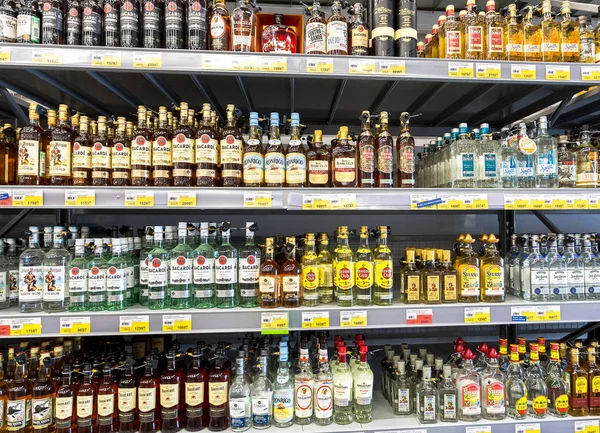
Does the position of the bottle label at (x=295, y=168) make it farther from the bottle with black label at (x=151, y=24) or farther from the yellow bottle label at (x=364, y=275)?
the bottle with black label at (x=151, y=24)

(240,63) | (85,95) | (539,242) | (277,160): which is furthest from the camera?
(85,95)

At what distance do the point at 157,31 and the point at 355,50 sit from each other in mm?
869

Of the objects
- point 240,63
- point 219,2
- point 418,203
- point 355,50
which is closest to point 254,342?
point 418,203

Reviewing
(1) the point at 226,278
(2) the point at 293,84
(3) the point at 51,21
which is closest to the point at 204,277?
(1) the point at 226,278

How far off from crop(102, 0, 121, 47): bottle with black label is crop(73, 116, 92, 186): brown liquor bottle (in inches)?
13.6

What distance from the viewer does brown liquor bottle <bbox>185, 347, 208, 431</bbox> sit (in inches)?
58.8

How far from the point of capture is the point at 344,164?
5.25ft

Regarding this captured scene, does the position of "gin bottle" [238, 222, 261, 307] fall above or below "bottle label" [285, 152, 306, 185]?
below

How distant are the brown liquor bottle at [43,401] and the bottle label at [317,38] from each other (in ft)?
5.62

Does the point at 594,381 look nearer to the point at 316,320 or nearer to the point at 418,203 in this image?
the point at 418,203

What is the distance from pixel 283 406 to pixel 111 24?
1782 millimetres

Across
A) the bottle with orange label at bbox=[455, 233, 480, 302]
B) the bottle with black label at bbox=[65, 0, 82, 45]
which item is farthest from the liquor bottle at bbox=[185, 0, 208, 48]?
the bottle with orange label at bbox=[455, 233, 480, 302]

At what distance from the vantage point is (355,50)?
160 cm

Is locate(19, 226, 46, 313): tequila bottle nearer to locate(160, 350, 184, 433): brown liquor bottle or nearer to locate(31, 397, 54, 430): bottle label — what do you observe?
locate(31, 397, 54, 430): bottle label
